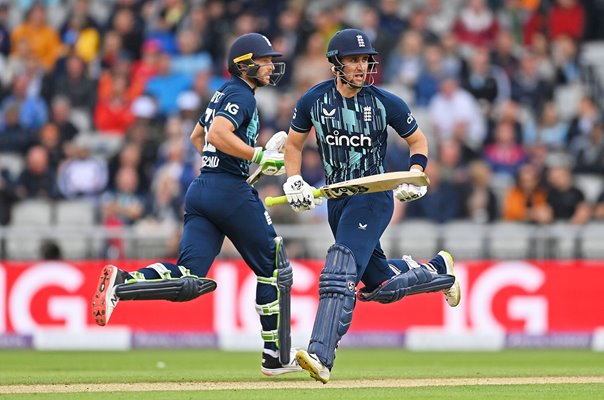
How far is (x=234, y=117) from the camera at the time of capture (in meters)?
9.67

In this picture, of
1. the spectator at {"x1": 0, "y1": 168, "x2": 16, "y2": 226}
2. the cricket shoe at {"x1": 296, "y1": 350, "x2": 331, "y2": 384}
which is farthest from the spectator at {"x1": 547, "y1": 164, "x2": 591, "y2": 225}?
the cricket shoe at {"x1": 296, "y1": 350, "x2": 331, "y2": 384}

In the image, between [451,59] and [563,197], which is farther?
[451,59]

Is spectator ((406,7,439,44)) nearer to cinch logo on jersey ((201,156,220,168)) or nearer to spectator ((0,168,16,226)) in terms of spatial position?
spectator ((0,168,16,226))

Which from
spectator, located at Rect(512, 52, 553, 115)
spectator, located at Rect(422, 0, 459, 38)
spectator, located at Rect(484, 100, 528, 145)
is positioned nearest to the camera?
spectator, located at Rect(484, 100, 528, 145)

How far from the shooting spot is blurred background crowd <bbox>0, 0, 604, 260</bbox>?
1645cm

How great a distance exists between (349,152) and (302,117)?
0.42m

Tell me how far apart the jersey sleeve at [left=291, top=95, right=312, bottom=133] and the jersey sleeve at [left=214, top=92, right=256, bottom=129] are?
44 cm

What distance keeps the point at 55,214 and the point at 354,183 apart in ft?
25.9

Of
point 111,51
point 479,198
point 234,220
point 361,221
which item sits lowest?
point 479,198

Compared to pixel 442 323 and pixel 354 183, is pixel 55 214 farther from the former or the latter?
pixel 354 183

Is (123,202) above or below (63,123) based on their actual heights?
below

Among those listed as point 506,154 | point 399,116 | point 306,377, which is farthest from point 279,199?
point 506,154

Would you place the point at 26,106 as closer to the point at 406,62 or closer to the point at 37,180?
the point at 37,180

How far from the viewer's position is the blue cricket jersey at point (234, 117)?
31.9 ft
